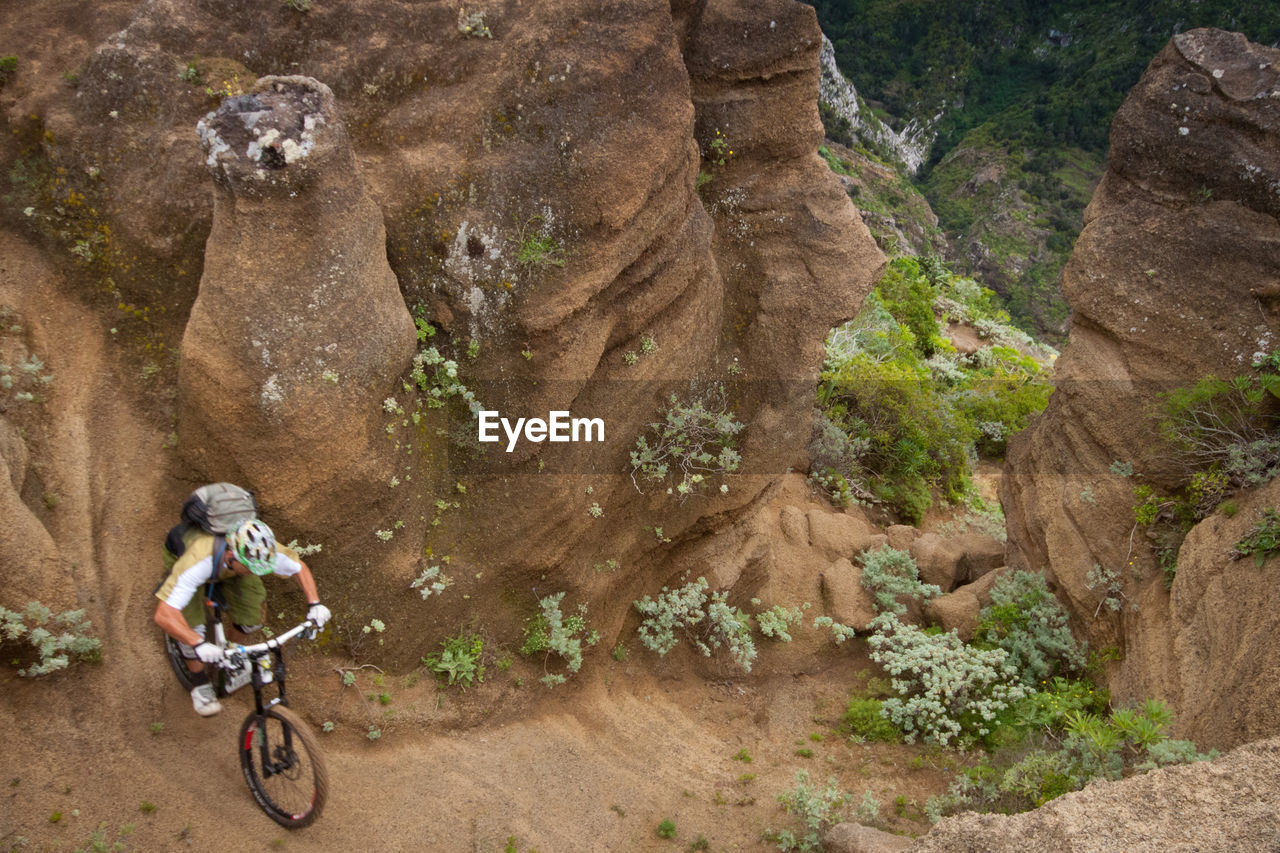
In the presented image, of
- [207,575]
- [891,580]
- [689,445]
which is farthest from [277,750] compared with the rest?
[891,580]

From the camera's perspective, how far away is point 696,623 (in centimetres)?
880

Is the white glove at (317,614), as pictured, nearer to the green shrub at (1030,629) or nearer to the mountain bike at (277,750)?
the mountain bike at (277,750)

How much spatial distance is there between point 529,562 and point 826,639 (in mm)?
4172

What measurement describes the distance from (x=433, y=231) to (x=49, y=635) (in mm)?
3787

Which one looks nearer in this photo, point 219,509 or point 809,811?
point 219,509

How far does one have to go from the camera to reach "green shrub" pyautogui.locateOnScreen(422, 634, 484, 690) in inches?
268

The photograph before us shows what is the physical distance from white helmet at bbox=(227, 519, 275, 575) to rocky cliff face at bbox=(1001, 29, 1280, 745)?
743cm

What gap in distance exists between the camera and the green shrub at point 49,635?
4938 millimetres

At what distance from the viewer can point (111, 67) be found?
20.1 feet

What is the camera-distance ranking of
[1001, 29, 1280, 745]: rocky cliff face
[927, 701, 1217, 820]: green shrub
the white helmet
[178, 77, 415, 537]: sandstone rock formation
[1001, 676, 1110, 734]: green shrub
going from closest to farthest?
1. the white helmet
2. [178, 77, 415, 537]: sandstone rock formation
3. [927, 701, 1217, 820]: green shrub
4. [1001, 676, 1110, 734]: green shrub
5. [1001, 29, 1280, 745]: rocky cliff face

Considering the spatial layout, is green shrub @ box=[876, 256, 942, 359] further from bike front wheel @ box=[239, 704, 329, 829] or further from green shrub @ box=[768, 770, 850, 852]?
bike front wheel @ box=[239, 704, 329, 829]

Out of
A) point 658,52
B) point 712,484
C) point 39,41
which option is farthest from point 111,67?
point 712,484

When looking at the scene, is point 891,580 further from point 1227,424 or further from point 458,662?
point 458,662

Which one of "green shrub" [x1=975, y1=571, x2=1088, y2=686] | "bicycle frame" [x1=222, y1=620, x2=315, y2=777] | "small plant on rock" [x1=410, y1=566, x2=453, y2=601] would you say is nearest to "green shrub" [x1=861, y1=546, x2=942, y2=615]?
"green shrub" [x1=975, y1=571, x2=1088, y2=686]
